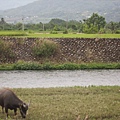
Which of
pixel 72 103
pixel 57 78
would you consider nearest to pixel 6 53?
pixel 57 78

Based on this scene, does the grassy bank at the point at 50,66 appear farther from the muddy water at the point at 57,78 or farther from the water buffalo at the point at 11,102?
the water buffalo at the point at 11,102

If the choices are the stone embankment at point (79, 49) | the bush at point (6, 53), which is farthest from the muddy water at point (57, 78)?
the stone embankment at point (79, 49)

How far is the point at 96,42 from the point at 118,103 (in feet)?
72.5

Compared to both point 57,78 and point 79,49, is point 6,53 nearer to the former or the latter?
point 79,49

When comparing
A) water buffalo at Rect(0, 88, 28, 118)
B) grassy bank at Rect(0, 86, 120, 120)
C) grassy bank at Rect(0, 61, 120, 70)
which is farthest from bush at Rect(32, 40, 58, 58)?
water buffalo at Rect(0, 88, 28, 118)

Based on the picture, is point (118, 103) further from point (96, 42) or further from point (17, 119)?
point (96, 42)

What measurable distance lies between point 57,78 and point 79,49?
1026 centimetres

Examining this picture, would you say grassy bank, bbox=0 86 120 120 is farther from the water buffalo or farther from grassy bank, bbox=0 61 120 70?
grassy bank, bbox=0 61 120 70

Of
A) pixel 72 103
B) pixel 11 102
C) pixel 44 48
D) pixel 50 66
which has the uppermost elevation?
pixel 11 102

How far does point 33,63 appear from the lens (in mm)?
34531

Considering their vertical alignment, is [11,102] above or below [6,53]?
above

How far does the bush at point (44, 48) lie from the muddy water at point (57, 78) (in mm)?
4469

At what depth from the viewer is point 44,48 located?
121 ft

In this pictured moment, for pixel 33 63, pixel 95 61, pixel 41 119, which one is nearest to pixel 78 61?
pixel 95 61
